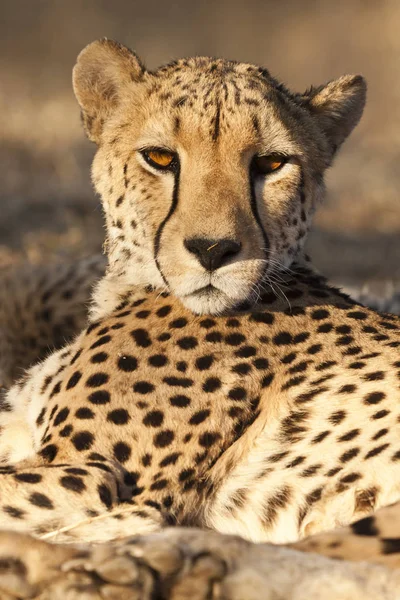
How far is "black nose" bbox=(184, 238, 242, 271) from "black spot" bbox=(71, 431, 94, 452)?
45 centimetres

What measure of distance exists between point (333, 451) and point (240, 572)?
876mm

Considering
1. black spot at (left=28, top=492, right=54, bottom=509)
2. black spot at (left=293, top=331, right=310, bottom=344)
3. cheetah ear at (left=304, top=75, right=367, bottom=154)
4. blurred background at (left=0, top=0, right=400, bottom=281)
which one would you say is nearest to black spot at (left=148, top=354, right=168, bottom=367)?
black spot at (left=293, top=331, right=310, bottom=344)

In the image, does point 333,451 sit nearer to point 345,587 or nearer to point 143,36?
point 345,587

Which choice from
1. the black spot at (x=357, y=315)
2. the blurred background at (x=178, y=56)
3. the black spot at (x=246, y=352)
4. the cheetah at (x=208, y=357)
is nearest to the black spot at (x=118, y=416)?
the cheetah at (x=208, y=357)

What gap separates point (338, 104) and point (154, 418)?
1168mm

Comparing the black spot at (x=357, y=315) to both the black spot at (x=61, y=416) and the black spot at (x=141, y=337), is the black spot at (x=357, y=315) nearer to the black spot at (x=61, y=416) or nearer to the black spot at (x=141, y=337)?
the black spot at (x=141, y=337)

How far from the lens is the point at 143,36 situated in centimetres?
1335

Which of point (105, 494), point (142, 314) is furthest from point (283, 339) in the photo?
point (105, 494)

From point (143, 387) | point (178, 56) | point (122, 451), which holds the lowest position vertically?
point (122, 451)

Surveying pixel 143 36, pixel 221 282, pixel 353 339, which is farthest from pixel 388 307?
pixel 143 36

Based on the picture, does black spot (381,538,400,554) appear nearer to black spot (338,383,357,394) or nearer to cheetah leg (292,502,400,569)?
cheetah leg (292,502,400,569)

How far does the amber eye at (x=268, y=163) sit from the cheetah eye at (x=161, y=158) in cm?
20

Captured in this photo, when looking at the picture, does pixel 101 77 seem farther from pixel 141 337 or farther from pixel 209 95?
pixel 141 337

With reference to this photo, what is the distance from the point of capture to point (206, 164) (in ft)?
8.13
